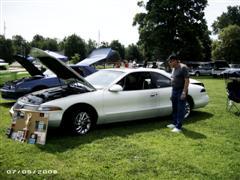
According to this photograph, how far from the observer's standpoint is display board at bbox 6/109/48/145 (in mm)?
6544

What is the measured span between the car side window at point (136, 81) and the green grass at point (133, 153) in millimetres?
975

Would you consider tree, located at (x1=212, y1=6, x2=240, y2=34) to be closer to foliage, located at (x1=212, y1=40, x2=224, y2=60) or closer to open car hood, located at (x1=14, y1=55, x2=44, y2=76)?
foliage, located at (x1=212, y1=40, x2=224, y2=60)

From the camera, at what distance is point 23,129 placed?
6.74 m

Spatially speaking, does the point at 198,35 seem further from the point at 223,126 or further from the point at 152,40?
the point at 223,126

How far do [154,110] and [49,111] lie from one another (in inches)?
116

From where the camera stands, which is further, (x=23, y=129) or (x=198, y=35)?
(x=198, y=35)

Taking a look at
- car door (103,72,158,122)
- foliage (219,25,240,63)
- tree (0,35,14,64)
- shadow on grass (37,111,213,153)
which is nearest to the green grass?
shadow on grass (37,111,213,153)

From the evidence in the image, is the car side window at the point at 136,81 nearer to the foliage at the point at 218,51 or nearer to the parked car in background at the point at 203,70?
the parked car in background at the point at 203,70

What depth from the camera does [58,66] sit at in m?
7.52

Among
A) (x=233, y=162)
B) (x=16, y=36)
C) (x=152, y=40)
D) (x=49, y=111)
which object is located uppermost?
(x=16, y=36)

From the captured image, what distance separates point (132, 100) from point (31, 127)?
2.59 meters

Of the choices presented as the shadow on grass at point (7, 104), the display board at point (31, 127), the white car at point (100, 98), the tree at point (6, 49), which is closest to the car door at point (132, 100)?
the white car at point (100, 98)

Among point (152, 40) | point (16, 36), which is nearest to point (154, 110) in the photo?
point (152, 40)

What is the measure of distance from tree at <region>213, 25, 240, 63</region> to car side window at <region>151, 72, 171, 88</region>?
4482 centimetres
